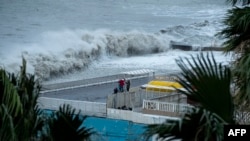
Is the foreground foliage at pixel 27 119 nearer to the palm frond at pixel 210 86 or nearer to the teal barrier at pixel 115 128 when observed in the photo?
the palm frond at pixel 210 86

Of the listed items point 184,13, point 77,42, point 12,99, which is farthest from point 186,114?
point 184,13

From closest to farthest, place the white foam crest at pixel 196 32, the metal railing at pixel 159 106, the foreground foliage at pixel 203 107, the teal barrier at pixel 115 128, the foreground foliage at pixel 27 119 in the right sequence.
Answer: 1. the foreground foliage at pixel 203 107
2. the foreground foliage at pixel 27 119
3. the teal barrier at pixel 115 128
4. the metal railing at pixel 159 106
5. the white foam crest at pixel 196 32

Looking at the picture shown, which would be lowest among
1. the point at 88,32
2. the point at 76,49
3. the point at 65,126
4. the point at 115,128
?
the point at 115,128

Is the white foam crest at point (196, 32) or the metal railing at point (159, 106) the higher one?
the white foam crest at point (196, 32)

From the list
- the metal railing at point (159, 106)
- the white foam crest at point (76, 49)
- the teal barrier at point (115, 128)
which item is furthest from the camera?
the white foam crest at point (76, 49)

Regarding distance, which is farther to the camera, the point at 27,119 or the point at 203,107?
the point at 27,119

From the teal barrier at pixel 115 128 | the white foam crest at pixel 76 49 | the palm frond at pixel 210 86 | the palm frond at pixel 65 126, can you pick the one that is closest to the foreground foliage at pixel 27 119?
the palm frond at pixel 65 126

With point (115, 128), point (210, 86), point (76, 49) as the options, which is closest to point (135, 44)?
point (76, 49)

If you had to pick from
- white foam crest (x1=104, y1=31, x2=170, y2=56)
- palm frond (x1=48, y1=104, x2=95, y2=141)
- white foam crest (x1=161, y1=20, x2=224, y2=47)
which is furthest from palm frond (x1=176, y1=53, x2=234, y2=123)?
white foam crest (x1=161, y1=20, x2=224, y2=47)

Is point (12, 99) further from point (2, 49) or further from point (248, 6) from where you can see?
point (2, 49)

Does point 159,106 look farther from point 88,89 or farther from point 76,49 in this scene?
point 76,49

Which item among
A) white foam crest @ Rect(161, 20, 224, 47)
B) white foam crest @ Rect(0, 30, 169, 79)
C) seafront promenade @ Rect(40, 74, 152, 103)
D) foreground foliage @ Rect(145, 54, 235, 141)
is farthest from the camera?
white foam crest @ Rect(161, 20, 224, 47)

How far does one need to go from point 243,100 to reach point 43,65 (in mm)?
29168

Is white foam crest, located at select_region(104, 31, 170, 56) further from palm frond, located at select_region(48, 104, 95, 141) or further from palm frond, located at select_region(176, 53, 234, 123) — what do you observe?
palm frond, located at select_region(176, 53, 234, 123)
